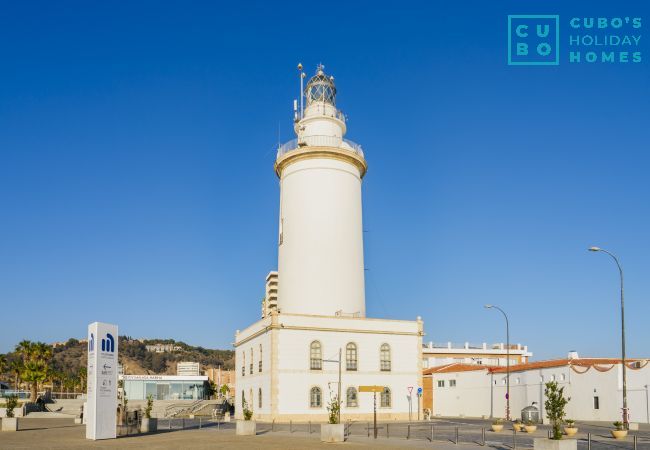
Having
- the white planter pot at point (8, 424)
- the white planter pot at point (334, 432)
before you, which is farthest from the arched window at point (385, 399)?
the white planter pot at point (8, 424)

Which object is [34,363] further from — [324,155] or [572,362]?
[572,362]

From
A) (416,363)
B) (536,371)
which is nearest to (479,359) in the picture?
(536,371)

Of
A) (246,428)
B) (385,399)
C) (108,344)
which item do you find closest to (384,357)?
(385,399)

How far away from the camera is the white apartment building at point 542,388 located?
4759 cm

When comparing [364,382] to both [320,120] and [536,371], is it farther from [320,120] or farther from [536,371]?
[320,120]

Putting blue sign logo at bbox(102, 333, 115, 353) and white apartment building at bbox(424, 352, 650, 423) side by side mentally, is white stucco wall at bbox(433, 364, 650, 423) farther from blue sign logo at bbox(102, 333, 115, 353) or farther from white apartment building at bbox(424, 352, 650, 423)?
blue sign logo at bbox(102, 333, 115, 353)

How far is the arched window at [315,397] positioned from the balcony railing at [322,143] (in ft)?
60.0

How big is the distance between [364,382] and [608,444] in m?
22.4

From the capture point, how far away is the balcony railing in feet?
172

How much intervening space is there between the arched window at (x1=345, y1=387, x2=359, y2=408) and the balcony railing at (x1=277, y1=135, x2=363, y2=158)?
18065 mm

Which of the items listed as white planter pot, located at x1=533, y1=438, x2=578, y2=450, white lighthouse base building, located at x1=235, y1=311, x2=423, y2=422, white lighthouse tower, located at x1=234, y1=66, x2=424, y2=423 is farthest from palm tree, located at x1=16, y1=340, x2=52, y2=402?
white planter pot, located at x1=533, y1=438, x2=578, y2=450

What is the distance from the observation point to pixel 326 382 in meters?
46.5

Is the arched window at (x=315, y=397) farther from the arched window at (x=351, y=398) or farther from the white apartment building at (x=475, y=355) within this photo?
the white apartment building at (x=475, y=355)

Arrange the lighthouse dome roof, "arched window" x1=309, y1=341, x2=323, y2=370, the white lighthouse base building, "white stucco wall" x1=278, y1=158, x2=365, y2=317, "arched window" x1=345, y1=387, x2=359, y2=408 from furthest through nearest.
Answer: the lighthouse dome roof < "white stucco wall" x1=278, y1=158, x2=365, y2=317 < "arched window" x1=345, y1=387, x2=359, y2=408 < "arched window" x1=309, y1=341, x2=323, y2=370 < the white lighthouse base building
